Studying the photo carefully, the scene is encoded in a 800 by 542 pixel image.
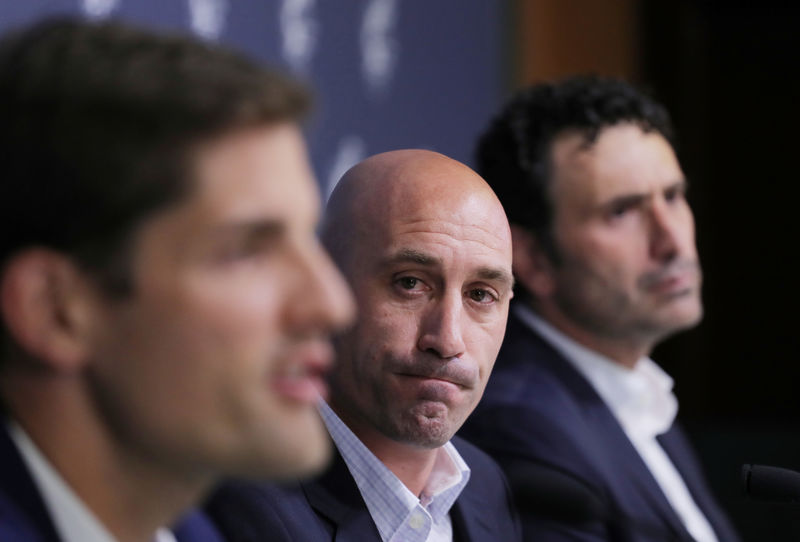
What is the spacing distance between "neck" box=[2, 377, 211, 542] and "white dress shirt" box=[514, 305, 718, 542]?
3.39 ft

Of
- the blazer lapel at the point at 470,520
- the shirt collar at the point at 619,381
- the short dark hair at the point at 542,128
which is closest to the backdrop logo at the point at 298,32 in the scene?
the short dark hair at the point at 542,128

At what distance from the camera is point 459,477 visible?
117 cm

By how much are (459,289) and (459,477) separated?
209 mm

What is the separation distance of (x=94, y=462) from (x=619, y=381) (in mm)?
1147

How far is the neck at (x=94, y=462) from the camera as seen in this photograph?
0.69m

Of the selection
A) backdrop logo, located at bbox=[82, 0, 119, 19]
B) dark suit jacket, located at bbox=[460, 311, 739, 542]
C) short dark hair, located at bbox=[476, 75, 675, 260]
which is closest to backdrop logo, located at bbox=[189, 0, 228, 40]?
backdrop logo, located at bbox=[82, 0, 119, 19]

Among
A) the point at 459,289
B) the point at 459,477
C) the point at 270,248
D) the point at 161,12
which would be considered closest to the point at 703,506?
the point at 459,477

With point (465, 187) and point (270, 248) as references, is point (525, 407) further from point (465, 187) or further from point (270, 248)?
point (270, 248)

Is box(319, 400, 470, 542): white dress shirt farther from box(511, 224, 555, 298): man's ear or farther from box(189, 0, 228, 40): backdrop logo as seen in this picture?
box(189, 0, 228, 40): backdrop logo

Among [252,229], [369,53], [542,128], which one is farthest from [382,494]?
[369,53]

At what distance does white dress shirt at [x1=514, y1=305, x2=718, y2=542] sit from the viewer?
5.53 feet

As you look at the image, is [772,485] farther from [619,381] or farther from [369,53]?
[369,53]

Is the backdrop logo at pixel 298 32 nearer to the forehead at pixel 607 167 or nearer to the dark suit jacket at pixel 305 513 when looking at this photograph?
the forehead at pixel 607 167

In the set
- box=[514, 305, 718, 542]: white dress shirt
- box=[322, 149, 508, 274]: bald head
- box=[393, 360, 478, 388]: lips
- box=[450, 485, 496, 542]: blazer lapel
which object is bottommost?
box=[514, 305, 718, 542]: white dress shirt
